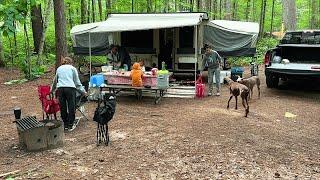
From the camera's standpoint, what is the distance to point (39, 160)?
6023 millimetres

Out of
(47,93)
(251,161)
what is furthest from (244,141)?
(47,93)

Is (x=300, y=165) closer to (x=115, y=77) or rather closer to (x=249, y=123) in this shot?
(x=249, y=123)

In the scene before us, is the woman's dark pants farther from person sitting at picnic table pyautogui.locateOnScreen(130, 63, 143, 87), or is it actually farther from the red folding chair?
person sitting at picnic table pyautogui.locateOnScreen(130, 63, 143, 87)

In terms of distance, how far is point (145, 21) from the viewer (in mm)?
11766

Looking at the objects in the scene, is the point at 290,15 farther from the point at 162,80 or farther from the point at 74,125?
the point at 74,125

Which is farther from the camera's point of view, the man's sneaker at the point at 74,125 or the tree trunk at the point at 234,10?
the tree trunk at the point at 234,10

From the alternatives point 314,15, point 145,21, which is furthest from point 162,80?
point 314,15

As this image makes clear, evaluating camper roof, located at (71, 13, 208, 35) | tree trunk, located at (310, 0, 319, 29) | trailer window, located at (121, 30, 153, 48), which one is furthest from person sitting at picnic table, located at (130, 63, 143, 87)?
tree trunk, located at (310, 0, 319, 29)

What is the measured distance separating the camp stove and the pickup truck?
622 cm

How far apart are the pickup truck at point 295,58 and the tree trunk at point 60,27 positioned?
5.87 metres

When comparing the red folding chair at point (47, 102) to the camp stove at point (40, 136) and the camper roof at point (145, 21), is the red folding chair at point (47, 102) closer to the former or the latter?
the camp stove at point (40, 136)

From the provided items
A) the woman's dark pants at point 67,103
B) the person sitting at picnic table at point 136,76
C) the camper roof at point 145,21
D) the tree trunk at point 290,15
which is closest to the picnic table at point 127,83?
the person sitting at picnic table at point 136,76

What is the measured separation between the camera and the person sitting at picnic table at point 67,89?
296 inches

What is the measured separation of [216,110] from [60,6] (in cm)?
550
